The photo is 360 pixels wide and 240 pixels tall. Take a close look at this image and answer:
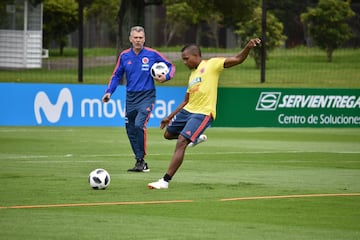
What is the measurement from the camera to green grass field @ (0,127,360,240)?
10102 mm

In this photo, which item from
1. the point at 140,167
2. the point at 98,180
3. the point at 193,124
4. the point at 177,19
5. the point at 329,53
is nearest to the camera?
the point at 98,180

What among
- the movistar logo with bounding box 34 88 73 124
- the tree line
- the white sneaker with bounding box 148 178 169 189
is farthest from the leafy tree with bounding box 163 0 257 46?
the white sneaker with bounding box 148 178 169 189

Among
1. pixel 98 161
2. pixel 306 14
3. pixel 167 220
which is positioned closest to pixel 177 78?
pixel 306 14

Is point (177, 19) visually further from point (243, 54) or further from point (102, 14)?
point (243, 54)

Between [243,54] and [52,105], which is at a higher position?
[243,54]

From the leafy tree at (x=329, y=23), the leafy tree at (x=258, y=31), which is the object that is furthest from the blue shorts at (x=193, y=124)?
the leafy tree at (x=329, y=23)

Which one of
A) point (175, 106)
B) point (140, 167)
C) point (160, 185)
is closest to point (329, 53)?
point (175, 106)

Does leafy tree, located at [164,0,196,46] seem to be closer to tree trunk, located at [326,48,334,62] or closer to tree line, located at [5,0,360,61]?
tree line, located at [5,0,360,61]

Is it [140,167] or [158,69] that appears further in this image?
[140,167]

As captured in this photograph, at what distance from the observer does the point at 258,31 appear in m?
39.5

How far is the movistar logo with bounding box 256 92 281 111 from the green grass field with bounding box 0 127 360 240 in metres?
7.03

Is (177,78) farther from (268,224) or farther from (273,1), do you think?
(268,224)

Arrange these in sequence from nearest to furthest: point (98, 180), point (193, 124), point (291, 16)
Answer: point (98, 180) < point (193, 124) < point (291, 16)

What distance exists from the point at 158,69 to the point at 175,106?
1374cm
